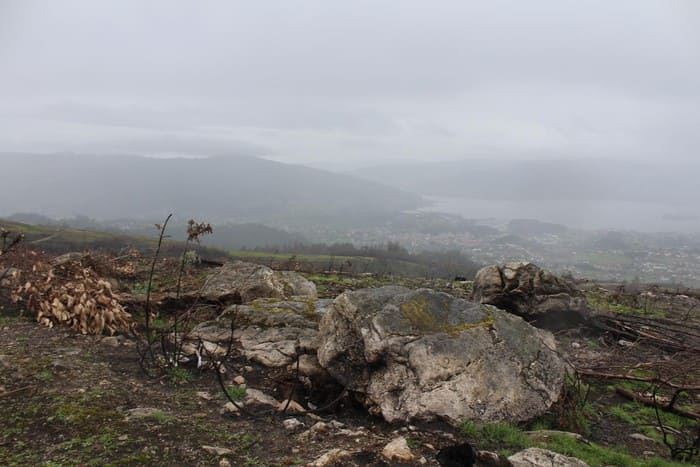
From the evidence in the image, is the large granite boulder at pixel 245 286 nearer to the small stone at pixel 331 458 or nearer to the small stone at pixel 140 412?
the small stone at pixel 140 412

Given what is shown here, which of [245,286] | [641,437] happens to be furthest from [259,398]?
[641,437]

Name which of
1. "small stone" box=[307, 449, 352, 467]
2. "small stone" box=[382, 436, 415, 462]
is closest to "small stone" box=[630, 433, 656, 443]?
"small stone" box=[382, 436, 415, 462]

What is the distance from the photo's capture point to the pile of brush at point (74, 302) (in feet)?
26.7

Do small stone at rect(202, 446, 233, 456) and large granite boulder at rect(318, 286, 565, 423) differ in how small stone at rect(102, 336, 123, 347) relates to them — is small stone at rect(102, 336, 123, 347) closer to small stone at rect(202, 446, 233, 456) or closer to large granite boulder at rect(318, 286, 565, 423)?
large granite boulder at rect(318, 286, 565, 423)

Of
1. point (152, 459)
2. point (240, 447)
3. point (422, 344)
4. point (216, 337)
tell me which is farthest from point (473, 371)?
point (216, 337)

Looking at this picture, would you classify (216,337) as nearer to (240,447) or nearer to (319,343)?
(319,343)

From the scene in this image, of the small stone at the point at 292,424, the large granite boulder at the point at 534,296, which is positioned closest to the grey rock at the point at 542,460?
the small stone at the point at 292,424

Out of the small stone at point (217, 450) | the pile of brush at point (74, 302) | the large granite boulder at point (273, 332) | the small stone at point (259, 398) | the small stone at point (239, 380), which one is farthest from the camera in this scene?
the pile of brush at point (74, 302)

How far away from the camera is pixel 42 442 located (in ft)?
13.9

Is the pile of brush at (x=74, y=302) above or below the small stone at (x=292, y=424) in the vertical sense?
above

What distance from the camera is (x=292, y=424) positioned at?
5.40 meters

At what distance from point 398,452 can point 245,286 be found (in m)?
7.24

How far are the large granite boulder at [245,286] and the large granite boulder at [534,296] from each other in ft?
19.5

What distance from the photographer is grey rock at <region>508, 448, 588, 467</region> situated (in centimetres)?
446
